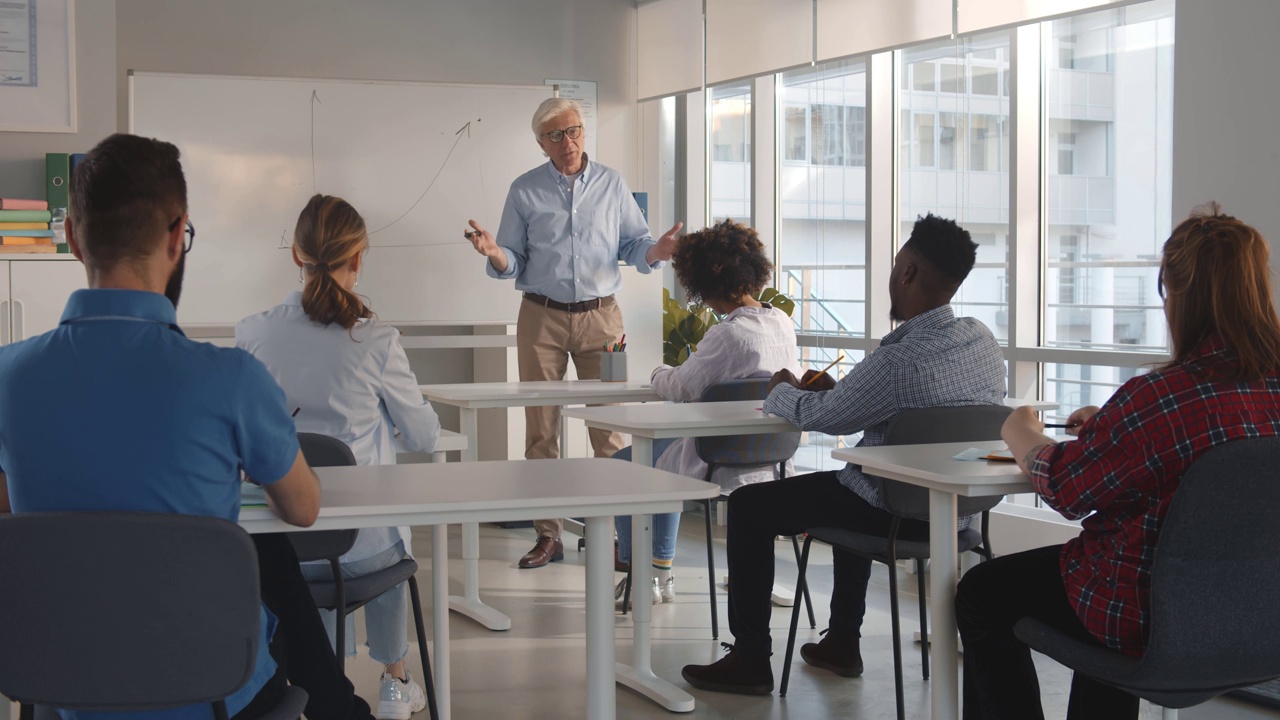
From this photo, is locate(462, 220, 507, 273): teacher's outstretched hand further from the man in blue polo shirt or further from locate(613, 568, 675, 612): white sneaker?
the man in blue polo shirt

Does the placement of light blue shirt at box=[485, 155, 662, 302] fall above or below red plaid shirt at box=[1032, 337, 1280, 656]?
above

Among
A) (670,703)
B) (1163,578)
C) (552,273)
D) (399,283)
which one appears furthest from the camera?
(399,283)

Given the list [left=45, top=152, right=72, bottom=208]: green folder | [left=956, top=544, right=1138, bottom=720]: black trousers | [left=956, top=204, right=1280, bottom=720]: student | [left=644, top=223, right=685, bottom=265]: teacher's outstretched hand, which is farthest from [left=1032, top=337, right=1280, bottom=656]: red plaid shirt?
[left=45, top=152, right=72, bottom=208]: green folder

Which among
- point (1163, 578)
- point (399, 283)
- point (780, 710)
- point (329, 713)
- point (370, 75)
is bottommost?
point (780, 710)

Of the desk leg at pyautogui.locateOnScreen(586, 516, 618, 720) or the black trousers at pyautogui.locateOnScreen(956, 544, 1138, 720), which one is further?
the black trousers at pyautogui.locateOnScreen(956, 544, 1138, 720)

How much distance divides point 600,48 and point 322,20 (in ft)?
4.91

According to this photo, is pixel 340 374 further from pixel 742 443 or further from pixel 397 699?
pixel 742 443

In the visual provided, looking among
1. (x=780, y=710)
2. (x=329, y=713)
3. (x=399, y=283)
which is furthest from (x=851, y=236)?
(x=329, y=713)

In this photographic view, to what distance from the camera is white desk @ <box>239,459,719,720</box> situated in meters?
1.75

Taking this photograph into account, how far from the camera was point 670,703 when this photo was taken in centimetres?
301

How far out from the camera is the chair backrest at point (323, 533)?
7.31 feet

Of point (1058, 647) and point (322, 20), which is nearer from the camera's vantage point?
point (1058, 647)

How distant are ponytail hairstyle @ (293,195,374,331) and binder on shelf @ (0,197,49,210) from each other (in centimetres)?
243

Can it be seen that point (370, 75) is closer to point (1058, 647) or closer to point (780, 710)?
point (780, 710)
